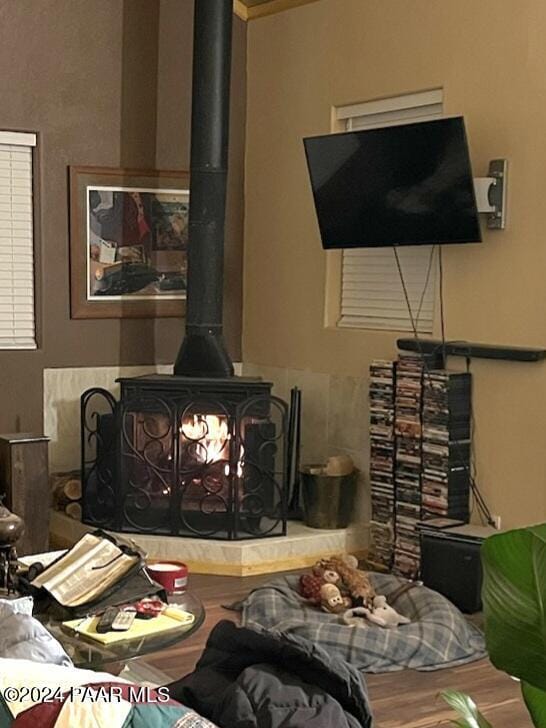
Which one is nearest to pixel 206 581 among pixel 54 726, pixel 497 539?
pixel 54 726

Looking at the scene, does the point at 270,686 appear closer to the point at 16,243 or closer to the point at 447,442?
the point at 447,442

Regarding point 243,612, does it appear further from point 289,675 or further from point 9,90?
point 9,90

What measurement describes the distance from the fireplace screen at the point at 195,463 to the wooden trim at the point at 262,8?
2.18 metres

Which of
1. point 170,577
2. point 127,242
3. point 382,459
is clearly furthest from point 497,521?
point 127,242

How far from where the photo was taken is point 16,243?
5691 millimetres

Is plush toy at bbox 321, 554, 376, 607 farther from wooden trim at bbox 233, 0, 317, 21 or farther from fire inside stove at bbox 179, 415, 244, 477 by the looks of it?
wooden trim at bbox 233, 0, 317, 21

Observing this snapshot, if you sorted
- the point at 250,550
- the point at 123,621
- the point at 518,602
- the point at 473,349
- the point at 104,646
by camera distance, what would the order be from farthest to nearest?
1. the point at 250,550
2. the point at 473,349
3. the point at 123,621
4. the point at 104,646
5. the point at 518,602

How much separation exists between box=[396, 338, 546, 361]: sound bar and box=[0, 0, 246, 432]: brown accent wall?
1561mm

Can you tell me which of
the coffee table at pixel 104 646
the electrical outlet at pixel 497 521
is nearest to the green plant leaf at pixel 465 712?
the coffee table at pixel 104 646

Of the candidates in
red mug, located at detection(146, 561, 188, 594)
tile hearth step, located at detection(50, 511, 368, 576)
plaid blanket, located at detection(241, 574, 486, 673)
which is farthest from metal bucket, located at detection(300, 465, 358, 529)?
red mug, located at detection(146, 561, 188, 594)

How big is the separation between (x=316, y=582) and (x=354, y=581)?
0.55ft

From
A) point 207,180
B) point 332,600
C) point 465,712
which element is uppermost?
point 207,180

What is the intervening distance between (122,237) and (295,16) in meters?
1.53

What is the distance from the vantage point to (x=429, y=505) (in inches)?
198
